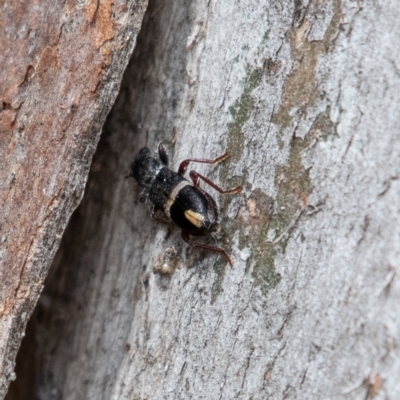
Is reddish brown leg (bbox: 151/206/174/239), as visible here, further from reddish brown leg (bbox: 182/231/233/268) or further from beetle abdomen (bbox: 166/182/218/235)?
reddish brown leg (bbox: 182/231/233/268)

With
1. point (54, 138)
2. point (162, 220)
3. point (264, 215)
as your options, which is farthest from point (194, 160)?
point (54, 138)

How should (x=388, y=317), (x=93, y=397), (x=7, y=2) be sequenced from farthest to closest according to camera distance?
1. (x=93, y=397)
2. (x=7, y=2)
3. (x=388, y=317)

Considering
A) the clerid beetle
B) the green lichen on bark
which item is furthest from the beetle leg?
the green lichen on bark

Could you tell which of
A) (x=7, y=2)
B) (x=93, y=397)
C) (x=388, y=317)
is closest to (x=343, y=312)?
(x=388, y=317)

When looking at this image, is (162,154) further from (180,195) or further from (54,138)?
(54,138)

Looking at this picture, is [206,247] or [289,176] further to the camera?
[206,247]

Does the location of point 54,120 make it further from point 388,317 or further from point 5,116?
point 388,317
